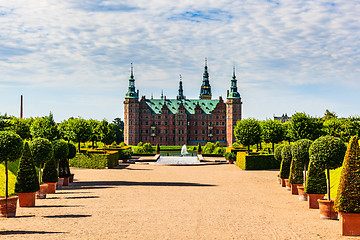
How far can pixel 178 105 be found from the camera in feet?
438

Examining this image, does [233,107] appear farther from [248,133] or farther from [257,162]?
[257,162]

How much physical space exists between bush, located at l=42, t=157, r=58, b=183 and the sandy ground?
3.34 feet

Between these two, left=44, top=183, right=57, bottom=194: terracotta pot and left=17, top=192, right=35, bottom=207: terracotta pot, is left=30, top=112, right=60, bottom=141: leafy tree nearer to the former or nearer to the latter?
left=44, top=183, right=57, bottom=194: terracotta pot

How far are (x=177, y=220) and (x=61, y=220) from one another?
15.4 ft

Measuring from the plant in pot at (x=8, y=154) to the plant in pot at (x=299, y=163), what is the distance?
14.4 metres

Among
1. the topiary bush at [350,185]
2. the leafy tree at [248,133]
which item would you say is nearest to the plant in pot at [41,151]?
the topiary bush at [350,185]

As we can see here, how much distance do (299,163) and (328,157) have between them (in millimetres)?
6857

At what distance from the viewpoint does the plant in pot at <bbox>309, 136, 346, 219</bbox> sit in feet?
53.7

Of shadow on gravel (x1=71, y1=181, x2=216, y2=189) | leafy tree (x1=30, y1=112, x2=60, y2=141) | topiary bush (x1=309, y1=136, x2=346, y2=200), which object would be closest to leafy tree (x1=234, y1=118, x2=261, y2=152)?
leafy tree (x1=30, y1=112, x2=60, y2=141)

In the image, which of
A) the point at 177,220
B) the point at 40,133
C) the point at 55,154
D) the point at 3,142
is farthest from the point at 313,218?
the point at 40,133

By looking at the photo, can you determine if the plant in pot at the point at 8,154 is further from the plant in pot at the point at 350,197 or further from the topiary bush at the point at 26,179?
the plant in pot at the point at 350,197

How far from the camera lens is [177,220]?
16.0 meters

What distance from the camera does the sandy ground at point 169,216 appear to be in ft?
45.4

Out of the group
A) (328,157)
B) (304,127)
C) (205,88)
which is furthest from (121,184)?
(205,88)
